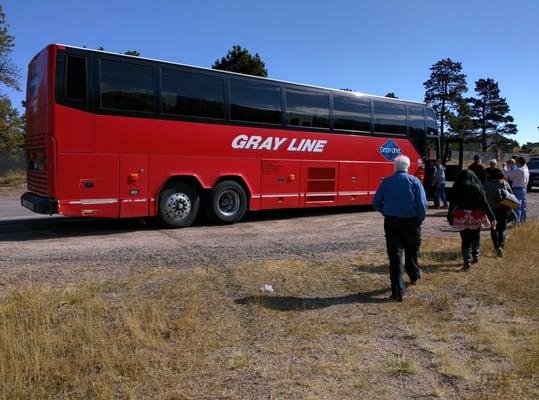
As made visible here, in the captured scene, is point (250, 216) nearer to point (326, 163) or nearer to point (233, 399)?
point (326, 163)

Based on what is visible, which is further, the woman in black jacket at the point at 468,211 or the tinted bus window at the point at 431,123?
the tinted bus window at the point at 431,123

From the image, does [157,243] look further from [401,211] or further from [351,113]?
[351,113]

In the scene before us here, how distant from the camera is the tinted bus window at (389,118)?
53.0 feet

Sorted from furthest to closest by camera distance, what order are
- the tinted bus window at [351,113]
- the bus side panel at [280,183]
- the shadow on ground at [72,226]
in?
the tinted bus window at [351,113] → the bus side panel at [280,183] → the shadow on ground at [72,226]

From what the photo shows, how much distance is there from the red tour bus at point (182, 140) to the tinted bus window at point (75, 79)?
0.7 inches

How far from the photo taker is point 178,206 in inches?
462

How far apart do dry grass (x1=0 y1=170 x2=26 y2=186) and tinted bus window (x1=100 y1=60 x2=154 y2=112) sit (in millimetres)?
18883

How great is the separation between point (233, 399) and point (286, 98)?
10727mm

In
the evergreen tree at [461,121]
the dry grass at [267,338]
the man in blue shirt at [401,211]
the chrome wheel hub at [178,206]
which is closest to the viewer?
the dry grass at [267,338]

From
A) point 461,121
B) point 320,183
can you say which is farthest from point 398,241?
point 461,121

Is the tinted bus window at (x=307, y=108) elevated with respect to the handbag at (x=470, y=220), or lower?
elevated

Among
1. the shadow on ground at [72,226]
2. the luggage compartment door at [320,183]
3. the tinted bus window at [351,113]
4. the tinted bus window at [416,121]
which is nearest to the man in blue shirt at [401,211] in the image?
the shadow on ground at [72,226]

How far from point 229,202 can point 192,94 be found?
2.73 meters

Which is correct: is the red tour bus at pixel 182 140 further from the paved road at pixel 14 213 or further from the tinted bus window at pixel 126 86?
the paved road at pixel 14 213
